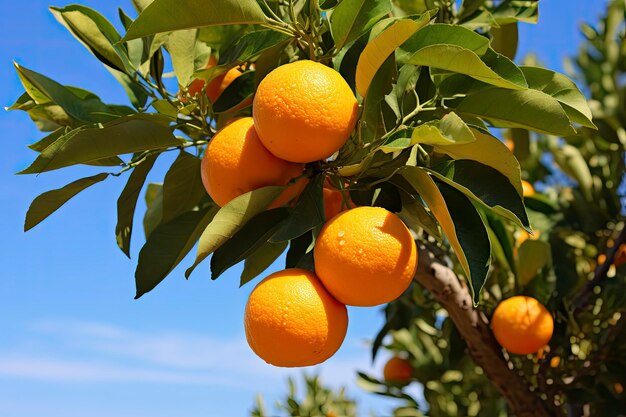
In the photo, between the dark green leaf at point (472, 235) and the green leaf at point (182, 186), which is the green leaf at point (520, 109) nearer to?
the dark green leaf at point (472, 235)

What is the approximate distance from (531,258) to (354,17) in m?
0.98

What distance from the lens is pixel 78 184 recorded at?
1.32 m

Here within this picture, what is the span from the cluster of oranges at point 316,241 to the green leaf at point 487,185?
12 centimetres

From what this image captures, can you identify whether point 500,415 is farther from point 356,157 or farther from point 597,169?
point 356,157

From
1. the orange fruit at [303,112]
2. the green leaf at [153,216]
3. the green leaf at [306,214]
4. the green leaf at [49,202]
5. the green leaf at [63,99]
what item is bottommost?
the green leaf at [306,214]

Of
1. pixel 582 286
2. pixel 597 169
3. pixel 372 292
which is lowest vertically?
pixel 372 292

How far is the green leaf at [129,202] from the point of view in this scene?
1.41 m

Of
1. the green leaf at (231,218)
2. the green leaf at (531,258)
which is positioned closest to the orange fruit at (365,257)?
the green leaf at (231,218)

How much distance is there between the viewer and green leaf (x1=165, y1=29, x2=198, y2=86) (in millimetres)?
1368

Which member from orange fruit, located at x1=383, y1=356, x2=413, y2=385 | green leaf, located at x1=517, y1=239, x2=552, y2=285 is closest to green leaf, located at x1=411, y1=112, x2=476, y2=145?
green leaf, located at x1=517, y1=239, x2=552, y2=285

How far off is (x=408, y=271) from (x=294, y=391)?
200 centimetres

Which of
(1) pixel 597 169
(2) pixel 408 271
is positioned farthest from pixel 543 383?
(2) pixel 408 271

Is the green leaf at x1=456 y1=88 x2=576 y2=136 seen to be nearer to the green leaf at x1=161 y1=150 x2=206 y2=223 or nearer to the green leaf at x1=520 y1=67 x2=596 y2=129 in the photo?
the green leaf at x1=520 y1=67 x2=596 y2=129

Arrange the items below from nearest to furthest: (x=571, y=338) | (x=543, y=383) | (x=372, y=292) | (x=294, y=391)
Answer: (x=372, y=292), (x=543, y=383), (x=571, y=338), (x=294, y=391)
